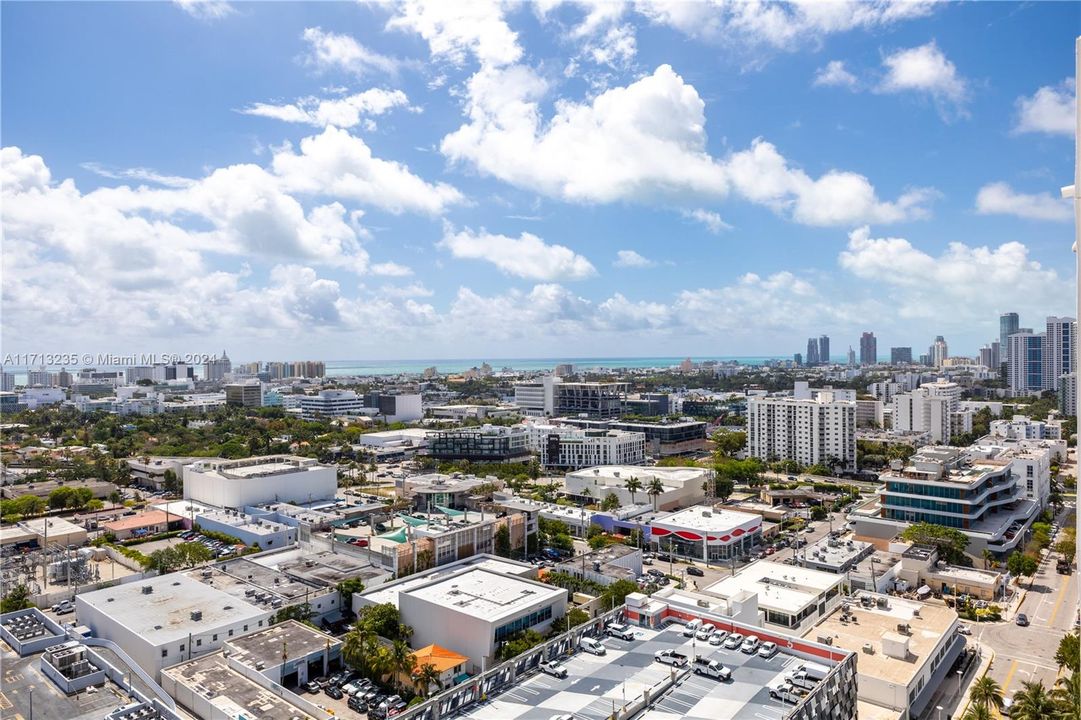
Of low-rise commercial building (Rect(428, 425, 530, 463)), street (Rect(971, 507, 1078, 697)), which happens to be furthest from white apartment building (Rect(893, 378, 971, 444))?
street (Rect(971, 507, 1078, 697))

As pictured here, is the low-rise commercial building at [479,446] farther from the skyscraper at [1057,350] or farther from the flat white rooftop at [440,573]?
the skyscraper at [1057,350]

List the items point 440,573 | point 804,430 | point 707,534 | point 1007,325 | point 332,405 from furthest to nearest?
point 1007,325, point 332,405, point 804,430, point 707,534, point 440,573

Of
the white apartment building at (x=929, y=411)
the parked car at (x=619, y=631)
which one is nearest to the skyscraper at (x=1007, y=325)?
the white apartment building at (x=929, y=411)

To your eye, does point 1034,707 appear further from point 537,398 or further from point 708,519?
point 537,398

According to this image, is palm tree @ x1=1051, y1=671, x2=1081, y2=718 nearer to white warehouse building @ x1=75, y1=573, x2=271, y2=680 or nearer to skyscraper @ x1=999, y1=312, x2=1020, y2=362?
white warehouse building @ x1=75, y1=573, x2=271, y2=680

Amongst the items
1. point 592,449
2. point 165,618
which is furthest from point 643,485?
point 165,618

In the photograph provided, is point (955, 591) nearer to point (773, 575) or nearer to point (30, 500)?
point (773, 575)
